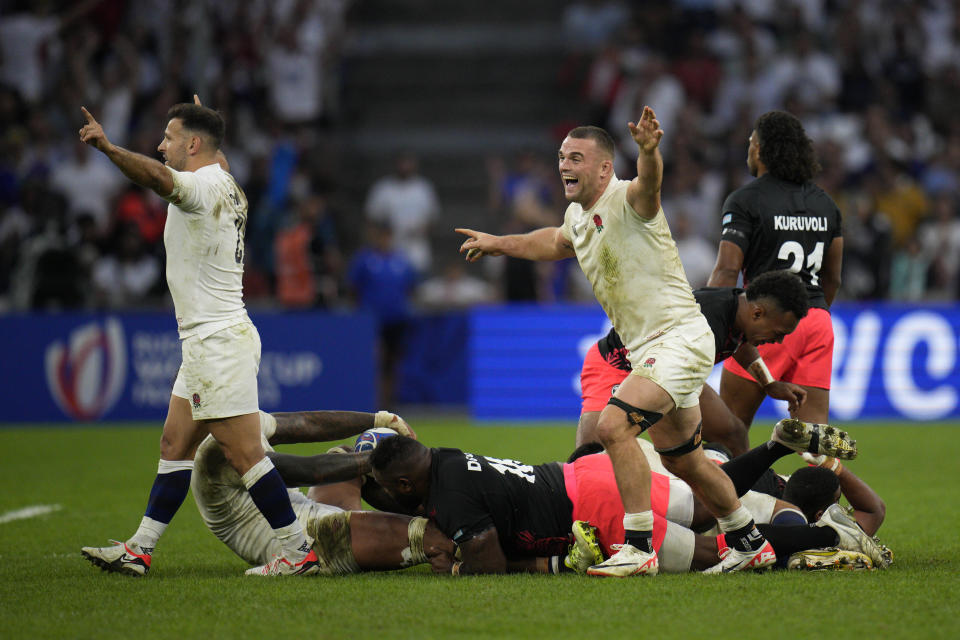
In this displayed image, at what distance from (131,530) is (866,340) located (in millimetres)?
9133

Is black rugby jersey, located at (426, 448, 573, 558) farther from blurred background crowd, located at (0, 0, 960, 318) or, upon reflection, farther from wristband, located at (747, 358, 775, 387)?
blurred background crowd, located at (0, 0, 960, 318)

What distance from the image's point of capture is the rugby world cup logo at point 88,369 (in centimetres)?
1443

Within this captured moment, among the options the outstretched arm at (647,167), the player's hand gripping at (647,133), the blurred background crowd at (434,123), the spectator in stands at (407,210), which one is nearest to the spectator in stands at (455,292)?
the blurred background crowd at (434,123)

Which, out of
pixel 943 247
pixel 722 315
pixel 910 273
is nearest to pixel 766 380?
pixel 722 315

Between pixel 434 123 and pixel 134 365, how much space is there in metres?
8.21

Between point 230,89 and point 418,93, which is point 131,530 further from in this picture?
point 418,93

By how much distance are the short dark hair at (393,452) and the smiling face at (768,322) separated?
179 cm

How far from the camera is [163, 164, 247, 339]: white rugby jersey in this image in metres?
6.13

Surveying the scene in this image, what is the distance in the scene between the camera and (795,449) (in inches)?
242

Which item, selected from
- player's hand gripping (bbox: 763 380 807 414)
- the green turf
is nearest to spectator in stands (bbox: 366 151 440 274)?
the green turf

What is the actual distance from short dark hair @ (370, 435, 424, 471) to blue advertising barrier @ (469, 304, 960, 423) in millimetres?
7942

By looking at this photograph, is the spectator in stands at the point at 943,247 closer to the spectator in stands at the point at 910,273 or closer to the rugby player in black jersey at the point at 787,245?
the spectator in stands at the point at 910,273

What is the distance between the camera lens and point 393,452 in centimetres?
588

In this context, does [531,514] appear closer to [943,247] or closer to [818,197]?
[818,197]
